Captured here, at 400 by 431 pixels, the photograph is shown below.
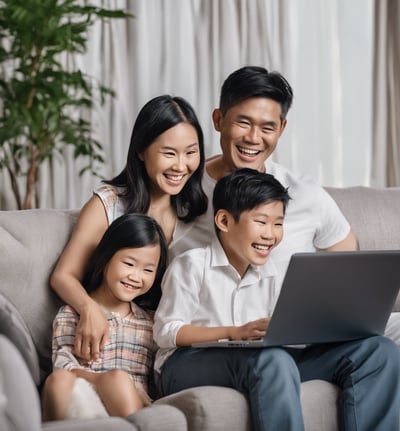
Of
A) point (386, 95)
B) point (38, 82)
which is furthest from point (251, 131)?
point (386, 95)

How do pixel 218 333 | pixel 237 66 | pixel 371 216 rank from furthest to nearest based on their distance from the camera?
1. pixel 237 66
2. pixel 371 216
3. pixel 218 333

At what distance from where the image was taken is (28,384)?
5.34ft

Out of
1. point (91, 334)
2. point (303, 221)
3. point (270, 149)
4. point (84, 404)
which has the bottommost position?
point (84, 404)

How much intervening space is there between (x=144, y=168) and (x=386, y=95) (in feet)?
Answer: 7.19

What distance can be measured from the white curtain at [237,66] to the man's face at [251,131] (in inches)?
57.8

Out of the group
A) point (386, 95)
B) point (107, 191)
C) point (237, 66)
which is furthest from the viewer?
point (386, 95)

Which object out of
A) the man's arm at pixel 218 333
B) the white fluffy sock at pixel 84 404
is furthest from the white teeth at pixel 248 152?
the white fluffy sock at pixel 84 404

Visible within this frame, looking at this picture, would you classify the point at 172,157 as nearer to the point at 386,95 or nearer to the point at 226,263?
the point at 226,263

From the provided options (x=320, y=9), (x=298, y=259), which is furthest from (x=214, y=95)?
(x=298, y=259)

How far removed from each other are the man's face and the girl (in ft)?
1.29

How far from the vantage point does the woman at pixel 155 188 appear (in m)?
2.30

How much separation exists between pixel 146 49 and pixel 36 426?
265cm

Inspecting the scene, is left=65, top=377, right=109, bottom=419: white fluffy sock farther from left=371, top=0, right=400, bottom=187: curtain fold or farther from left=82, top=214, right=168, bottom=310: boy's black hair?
left=371, top=0, right=400, bottom=187: curtain fold

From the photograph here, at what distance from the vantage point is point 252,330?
199 cm
